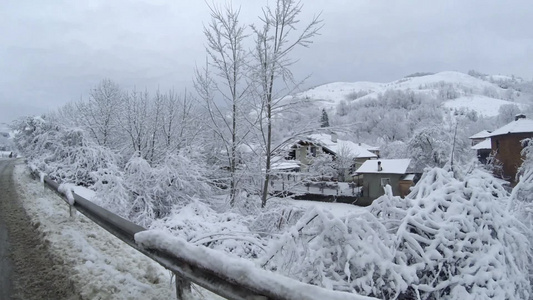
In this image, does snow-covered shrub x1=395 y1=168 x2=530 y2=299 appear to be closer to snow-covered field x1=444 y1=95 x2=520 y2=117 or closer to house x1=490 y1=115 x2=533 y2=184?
house x1=490 y1=115 x2=533 y2=184

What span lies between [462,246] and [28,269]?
17.3 ft

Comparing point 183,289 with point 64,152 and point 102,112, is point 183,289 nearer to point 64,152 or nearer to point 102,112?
point 64,152

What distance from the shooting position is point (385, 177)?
131 feet

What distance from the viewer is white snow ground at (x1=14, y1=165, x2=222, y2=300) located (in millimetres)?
3418

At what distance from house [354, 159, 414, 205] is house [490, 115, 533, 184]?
31.5 feet

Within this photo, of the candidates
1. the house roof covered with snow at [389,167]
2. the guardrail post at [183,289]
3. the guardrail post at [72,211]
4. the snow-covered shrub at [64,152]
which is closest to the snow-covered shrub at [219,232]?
the guardrail post at [183,289]

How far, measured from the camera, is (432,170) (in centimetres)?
450

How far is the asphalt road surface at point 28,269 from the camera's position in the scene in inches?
139

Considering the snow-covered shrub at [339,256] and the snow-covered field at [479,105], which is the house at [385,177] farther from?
the snow-covered field at [479,105]

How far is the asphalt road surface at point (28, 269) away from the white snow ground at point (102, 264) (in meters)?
0.12

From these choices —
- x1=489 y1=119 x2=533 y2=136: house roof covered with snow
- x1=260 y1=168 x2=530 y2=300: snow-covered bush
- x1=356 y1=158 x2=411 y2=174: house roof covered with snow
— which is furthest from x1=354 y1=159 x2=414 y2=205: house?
x1=260 y1=168 x2=530 y2=300: snow-covered bush

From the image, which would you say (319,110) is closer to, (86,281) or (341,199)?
(86,281)

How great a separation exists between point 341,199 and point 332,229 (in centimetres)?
3565

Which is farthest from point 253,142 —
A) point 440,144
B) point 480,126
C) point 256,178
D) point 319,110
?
point 480,126
